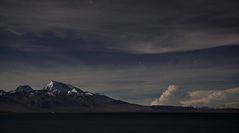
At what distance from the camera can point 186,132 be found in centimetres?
15450

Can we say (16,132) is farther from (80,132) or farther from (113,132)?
(113,132)

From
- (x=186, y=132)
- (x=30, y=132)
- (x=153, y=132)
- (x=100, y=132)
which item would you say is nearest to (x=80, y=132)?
(x=100, y=132)

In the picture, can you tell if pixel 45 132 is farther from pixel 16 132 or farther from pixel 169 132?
pixel 169 132

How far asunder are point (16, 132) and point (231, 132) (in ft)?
316

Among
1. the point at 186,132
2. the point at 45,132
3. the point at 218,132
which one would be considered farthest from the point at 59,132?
the point at 218,132

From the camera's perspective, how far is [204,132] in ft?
508

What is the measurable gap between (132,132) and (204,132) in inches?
1308

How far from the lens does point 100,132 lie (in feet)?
505

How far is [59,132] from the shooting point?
155375 mm

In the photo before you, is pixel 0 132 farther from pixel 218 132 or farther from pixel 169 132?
pixel 218 132

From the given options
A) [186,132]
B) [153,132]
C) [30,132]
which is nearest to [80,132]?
[30,132]

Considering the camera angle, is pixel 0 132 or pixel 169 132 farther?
pixel 169 132

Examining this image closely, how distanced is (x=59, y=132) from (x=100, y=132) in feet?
62.7

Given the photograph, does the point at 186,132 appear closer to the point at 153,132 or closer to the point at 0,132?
the point at 153,132
